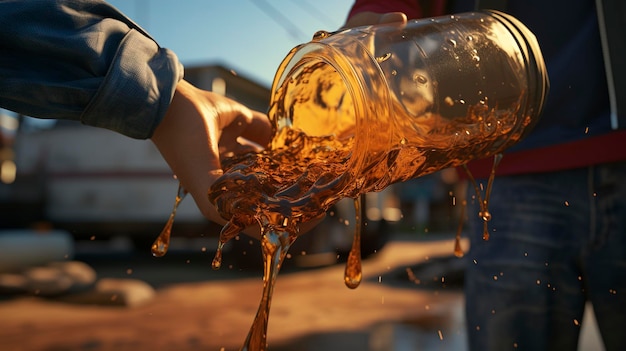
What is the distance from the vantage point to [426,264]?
945 centimetres

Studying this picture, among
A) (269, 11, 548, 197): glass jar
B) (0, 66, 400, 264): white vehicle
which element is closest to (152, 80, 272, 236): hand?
(269, 11, 548, 197): glass jar

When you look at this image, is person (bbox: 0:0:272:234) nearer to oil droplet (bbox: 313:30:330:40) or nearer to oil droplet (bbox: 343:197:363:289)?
oil droplet (bbox: 313:30:330:40)

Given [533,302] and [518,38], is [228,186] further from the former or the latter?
[533,302]

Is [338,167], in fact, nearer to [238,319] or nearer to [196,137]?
[196,137]

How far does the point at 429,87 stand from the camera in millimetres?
1012

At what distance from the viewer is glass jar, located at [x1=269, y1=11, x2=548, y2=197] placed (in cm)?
96

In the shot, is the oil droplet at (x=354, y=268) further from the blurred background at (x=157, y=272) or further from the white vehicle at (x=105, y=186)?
the white vehicle at (x=105, y=186)

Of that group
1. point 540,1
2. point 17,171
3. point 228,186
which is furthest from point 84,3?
point 17,171

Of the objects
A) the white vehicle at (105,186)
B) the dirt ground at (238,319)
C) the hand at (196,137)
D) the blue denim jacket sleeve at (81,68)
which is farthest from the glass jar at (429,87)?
the white vehicle at (105,186)

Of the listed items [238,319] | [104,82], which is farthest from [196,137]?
[238,319]

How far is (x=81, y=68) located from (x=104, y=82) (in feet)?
0.18

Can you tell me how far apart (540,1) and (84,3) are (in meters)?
Answer: 1.08

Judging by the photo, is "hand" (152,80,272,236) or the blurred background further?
the blurred background

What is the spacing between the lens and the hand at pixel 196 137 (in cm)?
104
